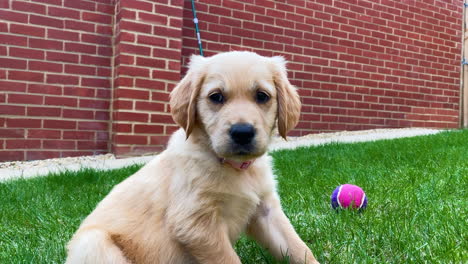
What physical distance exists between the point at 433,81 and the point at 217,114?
877cm

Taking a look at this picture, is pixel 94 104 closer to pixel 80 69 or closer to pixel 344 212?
pixel 80 69

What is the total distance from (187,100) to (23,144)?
3941 mm

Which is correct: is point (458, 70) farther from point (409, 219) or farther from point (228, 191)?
point (228, 191)

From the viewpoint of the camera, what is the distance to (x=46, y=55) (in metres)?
5.59

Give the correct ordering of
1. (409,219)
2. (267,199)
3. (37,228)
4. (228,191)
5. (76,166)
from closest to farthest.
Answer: (228,191) < (267,199) < (409,219) < (37,228) < (76,166)

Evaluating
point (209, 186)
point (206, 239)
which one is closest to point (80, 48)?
point (209, 186)

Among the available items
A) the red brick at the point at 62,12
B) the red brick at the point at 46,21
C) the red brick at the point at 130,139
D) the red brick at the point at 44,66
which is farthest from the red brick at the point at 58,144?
the red brick at the point at 62,12

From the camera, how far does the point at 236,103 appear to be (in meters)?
2.17

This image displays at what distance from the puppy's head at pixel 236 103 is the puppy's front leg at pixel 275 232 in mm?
374

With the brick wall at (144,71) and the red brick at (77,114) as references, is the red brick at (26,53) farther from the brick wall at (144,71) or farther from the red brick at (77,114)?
the brick wall at (144,71)

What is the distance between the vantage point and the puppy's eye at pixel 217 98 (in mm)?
2223

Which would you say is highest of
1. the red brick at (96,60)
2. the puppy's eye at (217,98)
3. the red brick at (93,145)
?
the red brick at (96,60)

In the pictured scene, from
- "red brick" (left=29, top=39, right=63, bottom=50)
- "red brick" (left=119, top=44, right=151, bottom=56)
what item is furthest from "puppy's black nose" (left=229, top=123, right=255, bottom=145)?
"red brick" (left=29, top=39, right=63, bottom=50)

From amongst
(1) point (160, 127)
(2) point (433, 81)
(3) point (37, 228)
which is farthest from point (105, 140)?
(2) point (433, 81)
